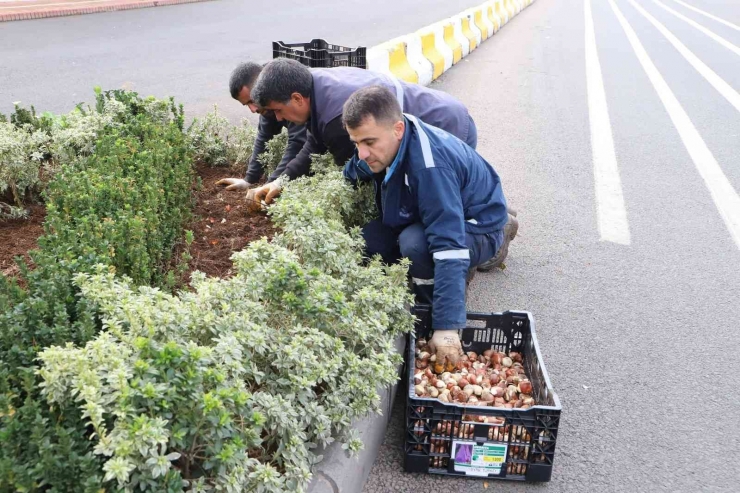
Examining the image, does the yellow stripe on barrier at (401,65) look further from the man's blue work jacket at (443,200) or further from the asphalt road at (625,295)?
the man's blue work jacket at (443,200)

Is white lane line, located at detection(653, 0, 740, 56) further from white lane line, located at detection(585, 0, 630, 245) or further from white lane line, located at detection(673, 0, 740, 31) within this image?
white lane line, located at detection(585, 0, 630, 245)

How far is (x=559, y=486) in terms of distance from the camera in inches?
113

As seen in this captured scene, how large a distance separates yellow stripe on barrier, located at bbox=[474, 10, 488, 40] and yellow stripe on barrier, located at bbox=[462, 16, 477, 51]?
991mm

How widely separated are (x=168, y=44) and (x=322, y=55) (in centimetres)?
721

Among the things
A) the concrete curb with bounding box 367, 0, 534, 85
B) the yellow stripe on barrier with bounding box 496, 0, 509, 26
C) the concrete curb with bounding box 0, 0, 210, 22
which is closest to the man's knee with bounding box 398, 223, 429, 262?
the concrete curb with bounding box 367, 0, 534, 85

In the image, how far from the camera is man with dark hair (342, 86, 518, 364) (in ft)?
10.7

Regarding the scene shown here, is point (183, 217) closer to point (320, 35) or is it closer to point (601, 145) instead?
point (601, 145)

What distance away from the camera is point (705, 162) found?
24.3ft

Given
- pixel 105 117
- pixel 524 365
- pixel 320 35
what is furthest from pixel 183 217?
pixel 320 35

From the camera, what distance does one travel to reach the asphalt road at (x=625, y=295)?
3014 millimetres

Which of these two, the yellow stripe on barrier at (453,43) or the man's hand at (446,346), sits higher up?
the yellow stripe on barrier at (453,43)

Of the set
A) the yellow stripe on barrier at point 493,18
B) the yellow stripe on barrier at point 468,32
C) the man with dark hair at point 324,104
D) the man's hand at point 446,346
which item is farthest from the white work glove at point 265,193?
the yellow stripe on barrier at point 493,18

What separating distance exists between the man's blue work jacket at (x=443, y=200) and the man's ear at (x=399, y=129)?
2 centimetres

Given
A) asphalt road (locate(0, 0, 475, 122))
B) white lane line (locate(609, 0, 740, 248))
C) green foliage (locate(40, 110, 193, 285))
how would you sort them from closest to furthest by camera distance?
green foliage (locate(40, 110, 193, 285))
white lane line (locate(609, 0, 740, 248))
asphalt road (locate(0, 0, 475, 122))
